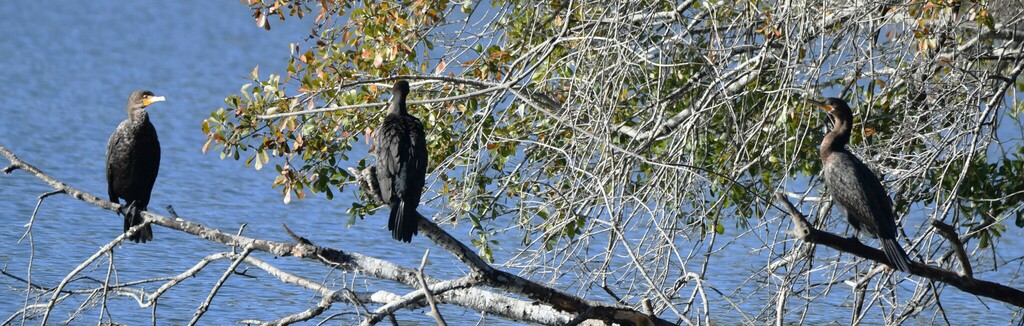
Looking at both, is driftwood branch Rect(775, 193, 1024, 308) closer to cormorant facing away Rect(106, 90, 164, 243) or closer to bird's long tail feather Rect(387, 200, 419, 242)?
bird's long tail feather Rect(387, 200, 419, 242)

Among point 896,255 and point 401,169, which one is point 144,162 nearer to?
point 401,169

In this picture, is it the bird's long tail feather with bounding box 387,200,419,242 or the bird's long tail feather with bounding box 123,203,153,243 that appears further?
the bird's long tail feather with bounding box 123,203,153,243

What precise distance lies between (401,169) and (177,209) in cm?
571

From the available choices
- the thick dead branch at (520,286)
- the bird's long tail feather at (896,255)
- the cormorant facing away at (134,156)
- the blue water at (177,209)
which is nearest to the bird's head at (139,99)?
the cormorant facing away at (134,156)

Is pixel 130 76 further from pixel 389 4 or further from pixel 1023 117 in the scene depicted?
pixel 389 4

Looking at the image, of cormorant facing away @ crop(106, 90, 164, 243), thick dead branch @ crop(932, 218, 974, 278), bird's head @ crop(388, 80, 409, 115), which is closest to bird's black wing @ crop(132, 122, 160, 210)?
cormorant facing away @ crop(106, 90, 164, 243)

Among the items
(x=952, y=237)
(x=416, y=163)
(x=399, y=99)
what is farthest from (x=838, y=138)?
(x=399, y=99)

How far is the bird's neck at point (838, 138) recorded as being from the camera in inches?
212

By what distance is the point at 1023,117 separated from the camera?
1068cm

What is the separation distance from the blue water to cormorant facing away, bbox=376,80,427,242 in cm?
41

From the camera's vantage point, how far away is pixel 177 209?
10.6 meters

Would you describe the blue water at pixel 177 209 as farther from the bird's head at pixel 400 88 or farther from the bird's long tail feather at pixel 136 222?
the bird's head at pixel 400 88

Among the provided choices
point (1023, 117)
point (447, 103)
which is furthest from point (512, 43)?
point (1023, 117)

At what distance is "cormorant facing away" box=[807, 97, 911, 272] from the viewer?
5059 mm
